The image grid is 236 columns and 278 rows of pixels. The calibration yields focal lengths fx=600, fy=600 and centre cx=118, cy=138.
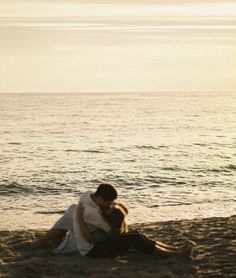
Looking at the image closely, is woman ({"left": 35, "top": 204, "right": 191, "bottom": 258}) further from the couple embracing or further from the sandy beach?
the sandy beach

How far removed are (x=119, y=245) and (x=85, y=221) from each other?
67cm

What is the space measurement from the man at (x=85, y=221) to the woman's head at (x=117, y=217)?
8cm

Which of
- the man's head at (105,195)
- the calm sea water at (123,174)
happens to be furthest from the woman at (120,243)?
the calm sea water at (123,174)

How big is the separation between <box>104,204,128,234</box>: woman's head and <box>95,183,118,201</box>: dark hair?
0.64ft

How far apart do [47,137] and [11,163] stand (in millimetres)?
19194

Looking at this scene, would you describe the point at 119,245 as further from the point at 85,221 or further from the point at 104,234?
the point at 85,221

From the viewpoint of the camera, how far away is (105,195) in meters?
9.33

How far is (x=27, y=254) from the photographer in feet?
33.2

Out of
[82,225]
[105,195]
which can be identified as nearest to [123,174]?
[82,225]

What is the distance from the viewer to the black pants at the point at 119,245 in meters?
9.66

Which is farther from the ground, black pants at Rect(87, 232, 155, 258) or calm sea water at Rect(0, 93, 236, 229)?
black pants at Rect(87, 232, 155, 258)

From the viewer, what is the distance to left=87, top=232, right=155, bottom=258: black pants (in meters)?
9.66

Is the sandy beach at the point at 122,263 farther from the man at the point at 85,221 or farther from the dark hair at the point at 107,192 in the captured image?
the dark hair at the point at 107,192

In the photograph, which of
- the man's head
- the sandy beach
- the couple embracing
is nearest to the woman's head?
the couple embracing
